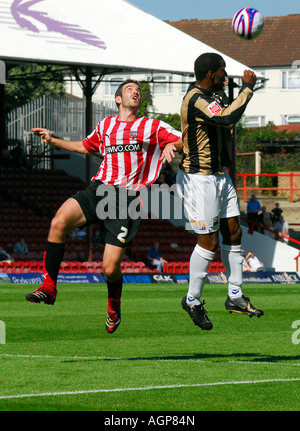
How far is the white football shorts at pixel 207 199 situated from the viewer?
28.1 feet

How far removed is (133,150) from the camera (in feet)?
28.2

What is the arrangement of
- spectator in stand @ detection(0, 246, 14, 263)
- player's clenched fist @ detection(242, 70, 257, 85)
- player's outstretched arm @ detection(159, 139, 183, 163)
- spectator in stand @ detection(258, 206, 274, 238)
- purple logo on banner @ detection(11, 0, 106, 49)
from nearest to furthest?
player's outstretched arm @ detection(159, 139, 183, 163) → player's clenched fist @ detection(242, 70, 257, 85) → spectator in stand @ detection(0, 246, 14, 263) → purple logo on banner @ detection(11, 0, 106, 49) → spectator in stand @ detection(258, 206, 274, 238)

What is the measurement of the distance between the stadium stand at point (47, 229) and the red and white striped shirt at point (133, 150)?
51.5 ft

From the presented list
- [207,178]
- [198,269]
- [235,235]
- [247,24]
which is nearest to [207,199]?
[207,178]

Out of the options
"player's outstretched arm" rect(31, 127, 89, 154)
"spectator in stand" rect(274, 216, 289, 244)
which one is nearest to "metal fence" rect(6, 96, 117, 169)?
"spectator in stand" rect(274, 216, 289, 244)

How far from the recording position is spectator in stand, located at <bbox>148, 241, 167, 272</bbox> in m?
26.8

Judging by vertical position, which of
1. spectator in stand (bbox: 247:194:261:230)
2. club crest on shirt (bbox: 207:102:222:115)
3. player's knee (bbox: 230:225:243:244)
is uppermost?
club crest on shirt (bbox: 207:102:222:115)

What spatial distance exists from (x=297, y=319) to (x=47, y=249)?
6082mm

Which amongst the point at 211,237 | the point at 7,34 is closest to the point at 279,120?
the point at 7,34

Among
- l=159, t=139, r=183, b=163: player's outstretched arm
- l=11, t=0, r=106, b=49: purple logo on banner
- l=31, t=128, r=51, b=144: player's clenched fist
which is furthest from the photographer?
l=11, t=0, r=106, b=49: purple logo on banner

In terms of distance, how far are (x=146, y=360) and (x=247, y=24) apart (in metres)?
9.79

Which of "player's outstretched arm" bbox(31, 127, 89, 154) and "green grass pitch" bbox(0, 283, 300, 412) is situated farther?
"player's outstretched arm" bbox(31, 127, 89, 154)

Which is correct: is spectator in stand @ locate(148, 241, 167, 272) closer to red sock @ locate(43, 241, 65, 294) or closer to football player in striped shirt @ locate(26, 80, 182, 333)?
football player in striped shirt @ locate(26, 80, 182, 333)

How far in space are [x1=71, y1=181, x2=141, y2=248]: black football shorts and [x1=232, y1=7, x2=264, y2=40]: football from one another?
8.75 metres
